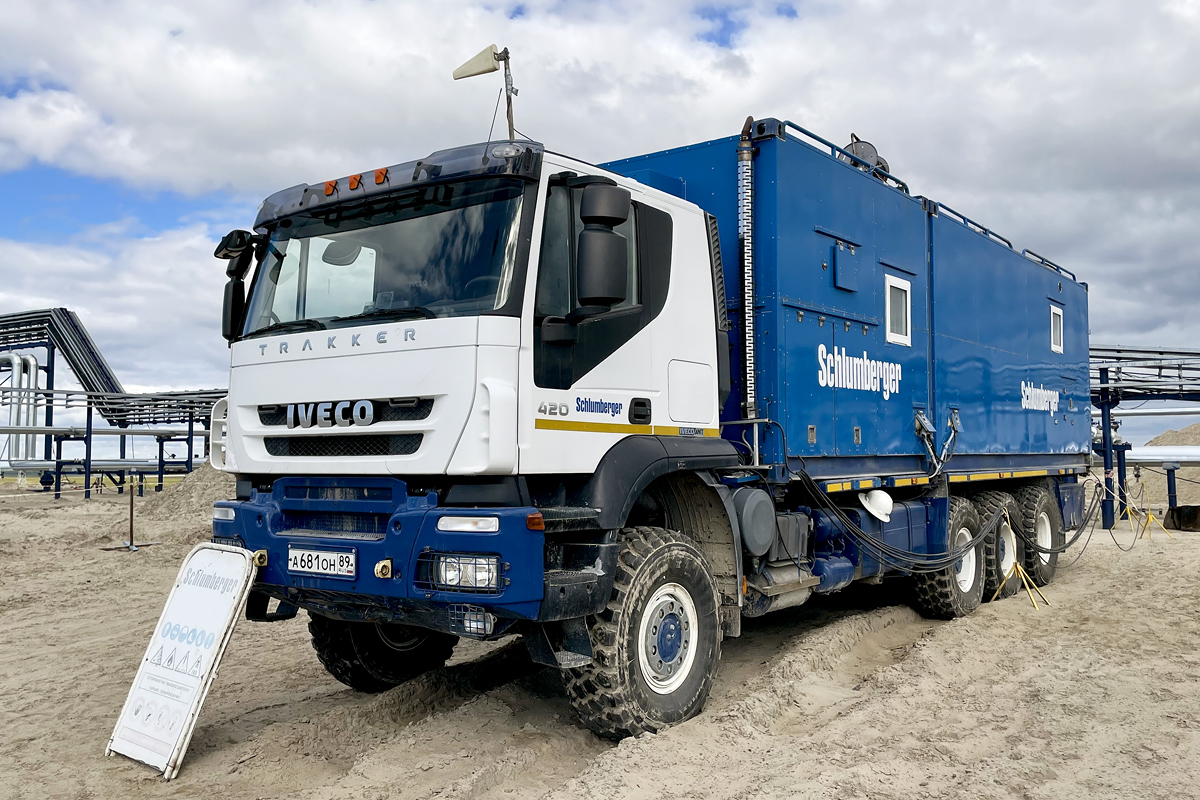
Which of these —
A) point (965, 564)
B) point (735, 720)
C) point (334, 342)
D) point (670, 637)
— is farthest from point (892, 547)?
point (334, 342)

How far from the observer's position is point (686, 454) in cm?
542

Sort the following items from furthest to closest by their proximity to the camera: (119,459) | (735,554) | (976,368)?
1. (119,459)
2. (976,368)
3. (735,554)

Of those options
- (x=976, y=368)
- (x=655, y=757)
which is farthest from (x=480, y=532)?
(x=976, y=368)

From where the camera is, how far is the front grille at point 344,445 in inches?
182

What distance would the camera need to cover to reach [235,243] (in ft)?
18.7

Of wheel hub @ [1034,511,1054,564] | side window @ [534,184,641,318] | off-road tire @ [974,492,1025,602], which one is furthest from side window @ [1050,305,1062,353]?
side window @ [534,184,641,318]

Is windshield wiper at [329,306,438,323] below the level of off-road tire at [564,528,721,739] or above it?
above

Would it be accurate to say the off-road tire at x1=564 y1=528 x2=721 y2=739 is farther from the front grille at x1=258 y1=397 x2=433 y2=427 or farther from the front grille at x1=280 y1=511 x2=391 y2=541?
the front grille at x1=258 y1=397 x2=433 y2=427

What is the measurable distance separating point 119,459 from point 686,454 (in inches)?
Result: 1280

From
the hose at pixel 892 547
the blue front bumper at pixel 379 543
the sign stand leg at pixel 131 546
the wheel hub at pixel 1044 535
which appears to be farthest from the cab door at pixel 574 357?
the sign stand leg at pixel 131 546

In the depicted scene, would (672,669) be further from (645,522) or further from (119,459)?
(119,459)

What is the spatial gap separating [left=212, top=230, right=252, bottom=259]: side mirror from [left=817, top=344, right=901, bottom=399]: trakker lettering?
403 centimetres

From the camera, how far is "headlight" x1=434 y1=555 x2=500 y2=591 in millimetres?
4285

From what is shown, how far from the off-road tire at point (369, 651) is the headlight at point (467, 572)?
1.94m
